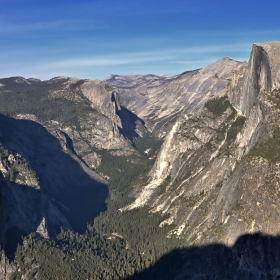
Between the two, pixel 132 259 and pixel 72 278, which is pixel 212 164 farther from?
pixel 72 278

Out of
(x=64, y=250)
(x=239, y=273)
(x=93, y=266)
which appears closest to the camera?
(x=239, y=273)

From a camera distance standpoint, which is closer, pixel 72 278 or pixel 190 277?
pixel 190 277

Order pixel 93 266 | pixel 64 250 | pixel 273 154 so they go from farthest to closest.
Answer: pixel 64 250 < pixel 93 266 < pixel 273 154

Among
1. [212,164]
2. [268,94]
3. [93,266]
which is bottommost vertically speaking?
[93,266]

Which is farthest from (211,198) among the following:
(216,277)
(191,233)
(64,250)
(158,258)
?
(64,250)

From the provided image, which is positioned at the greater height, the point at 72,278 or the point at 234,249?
the point at 234,249

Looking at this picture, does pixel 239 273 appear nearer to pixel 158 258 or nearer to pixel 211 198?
pixel 158 258

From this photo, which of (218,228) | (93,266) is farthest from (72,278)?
(218,228)
